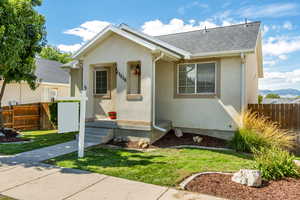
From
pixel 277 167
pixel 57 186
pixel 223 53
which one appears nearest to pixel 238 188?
pixel 277 167

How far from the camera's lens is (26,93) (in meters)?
16.0

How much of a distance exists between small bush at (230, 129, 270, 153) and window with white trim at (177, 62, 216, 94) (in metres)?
2.41

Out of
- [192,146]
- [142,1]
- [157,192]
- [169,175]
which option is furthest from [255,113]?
[142,1]

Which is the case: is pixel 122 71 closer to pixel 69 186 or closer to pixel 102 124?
pixel 102 124

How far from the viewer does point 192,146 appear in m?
8.41

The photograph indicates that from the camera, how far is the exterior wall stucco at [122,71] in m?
8.73

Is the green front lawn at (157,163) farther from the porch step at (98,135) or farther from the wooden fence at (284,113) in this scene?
the wooden fence at (284,113)

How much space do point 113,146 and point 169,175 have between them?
419 cm

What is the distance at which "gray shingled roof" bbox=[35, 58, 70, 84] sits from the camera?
56.9 feet

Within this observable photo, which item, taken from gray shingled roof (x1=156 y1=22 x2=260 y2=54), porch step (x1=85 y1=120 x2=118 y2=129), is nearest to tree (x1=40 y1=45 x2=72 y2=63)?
porch step (x1=85 y1=120 x2=118 y2=129)

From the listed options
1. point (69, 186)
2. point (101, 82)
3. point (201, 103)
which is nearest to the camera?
point (69, 186)

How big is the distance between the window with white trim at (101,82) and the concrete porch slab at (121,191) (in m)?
7.07

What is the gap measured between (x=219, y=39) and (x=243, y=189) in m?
8.01

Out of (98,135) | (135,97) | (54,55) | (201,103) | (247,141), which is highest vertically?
(54,55)
